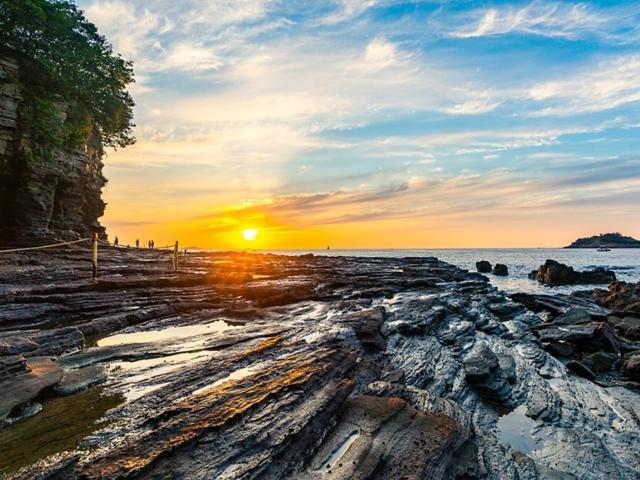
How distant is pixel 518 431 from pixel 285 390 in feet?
21.2

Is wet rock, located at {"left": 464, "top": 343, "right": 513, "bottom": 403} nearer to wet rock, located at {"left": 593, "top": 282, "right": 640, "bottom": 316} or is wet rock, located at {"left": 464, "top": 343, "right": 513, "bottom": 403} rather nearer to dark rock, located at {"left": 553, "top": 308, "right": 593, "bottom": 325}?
dark rock, located at {"left": 553, "top": 308, "right": 593, "bottom": 325}

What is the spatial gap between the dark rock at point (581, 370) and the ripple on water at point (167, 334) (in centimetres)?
1294

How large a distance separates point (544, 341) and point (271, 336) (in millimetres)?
14622

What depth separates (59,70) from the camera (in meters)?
35.7

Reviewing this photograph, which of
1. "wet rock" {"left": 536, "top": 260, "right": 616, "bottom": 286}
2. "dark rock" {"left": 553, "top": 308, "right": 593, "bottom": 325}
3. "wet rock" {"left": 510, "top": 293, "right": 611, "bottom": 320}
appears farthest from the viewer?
"wet rock" {"left": 536, "top": 260, "right": 616, "bottom": 286}

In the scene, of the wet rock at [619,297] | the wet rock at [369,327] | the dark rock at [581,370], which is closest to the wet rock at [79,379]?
the wet rock at [369,327]

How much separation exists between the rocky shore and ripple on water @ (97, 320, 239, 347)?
0.08m

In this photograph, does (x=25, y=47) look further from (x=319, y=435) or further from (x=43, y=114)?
(x=319, y=435)

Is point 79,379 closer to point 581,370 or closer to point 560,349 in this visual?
point 581,370

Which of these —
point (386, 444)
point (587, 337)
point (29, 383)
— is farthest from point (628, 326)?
point (29, 383)

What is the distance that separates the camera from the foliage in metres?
31.6

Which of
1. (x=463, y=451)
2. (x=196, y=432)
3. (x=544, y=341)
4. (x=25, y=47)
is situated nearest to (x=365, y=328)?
(x=463, y=451)

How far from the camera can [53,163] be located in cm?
3406

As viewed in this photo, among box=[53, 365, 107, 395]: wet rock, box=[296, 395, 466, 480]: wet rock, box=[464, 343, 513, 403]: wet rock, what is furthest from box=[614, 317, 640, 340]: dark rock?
box=[53, 365, 107, 395]: wet rock
